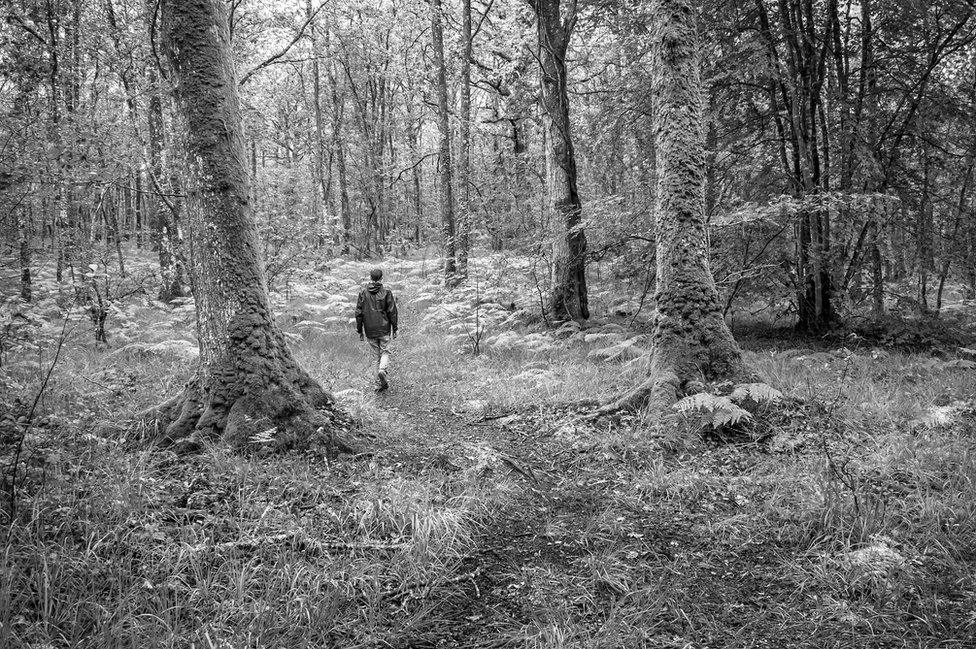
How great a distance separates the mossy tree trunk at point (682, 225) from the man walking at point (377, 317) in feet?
15.0

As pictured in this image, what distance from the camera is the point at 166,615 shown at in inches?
98.7

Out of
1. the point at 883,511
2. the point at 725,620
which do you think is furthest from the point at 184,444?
the point at 883,511

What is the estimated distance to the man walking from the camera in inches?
355

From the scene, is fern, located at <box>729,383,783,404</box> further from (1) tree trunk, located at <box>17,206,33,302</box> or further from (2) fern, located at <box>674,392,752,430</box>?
(1) tree trunk, located at <box>17,206,33,302</box>

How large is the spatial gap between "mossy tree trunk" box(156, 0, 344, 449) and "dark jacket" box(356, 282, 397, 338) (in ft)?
12.7

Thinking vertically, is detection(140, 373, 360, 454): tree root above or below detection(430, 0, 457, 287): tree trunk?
below

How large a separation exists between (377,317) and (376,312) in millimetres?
106

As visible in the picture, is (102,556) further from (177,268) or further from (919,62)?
(919,62)

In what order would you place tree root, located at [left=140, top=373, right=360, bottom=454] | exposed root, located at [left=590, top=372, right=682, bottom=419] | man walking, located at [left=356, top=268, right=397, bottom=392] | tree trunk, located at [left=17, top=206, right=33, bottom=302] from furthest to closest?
1. man walking, located at [left=356, top=268, right=397, bottom=392]
2. tree trunk, located at [left=17, top=206, right=33, bottom=302]
3. exposed root, located at [left=590, top=372, right=682, bottom=419]
4. tree root, located at [left=140, top=373, right=360, bottom=454]

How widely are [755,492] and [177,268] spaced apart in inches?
577

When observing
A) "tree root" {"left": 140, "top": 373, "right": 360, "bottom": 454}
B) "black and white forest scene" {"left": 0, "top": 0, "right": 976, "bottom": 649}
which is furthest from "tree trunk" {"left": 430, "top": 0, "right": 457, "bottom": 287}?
"tree root" {"left": 140, "top": 373, "right": 360, "bottom": 454}

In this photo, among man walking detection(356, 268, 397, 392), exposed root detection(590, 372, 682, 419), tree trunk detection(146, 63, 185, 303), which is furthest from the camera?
tree trunk detection(146, 63, 185, 303)

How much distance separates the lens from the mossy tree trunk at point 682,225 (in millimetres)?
5875

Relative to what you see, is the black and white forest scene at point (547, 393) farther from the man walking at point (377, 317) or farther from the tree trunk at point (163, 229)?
the tree trunk at point (163, 229)
